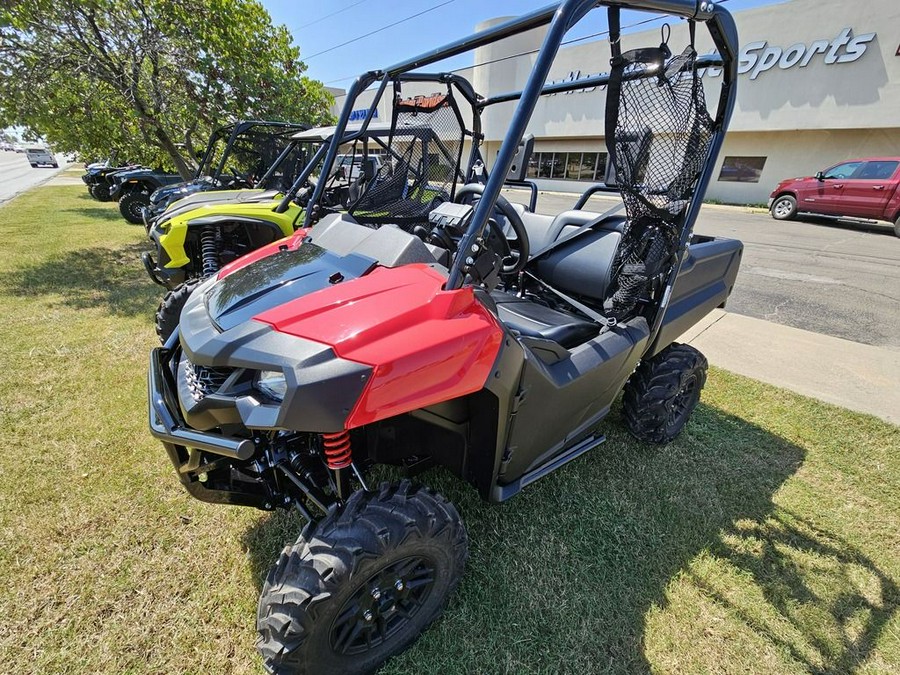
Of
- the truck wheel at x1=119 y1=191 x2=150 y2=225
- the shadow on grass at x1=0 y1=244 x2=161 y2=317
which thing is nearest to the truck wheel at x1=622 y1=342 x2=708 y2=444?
the shadow on grass at x1=0 y1=244 x2=161 y2=317

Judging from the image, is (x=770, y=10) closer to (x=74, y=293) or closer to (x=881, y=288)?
(x=881, y=288)

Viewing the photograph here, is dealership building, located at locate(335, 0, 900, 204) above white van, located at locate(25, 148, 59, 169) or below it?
above

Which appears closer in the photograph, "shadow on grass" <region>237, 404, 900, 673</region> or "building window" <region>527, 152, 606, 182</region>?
"shadow on grass" <region>237, 404, 900, 673</region>

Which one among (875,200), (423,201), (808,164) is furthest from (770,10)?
(423,201)

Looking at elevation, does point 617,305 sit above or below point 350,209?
below

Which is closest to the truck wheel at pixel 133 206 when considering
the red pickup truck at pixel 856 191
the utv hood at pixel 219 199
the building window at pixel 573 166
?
the utv hood at pixel 219 199

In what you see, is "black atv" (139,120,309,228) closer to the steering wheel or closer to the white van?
the steering wheel

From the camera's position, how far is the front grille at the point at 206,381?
141 centimetres

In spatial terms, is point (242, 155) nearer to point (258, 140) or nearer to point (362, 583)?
point (258, 140)

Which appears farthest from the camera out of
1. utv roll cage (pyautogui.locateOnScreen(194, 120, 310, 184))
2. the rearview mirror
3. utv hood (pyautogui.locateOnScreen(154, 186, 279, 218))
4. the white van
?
the white van

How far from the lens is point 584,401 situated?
2037 mm

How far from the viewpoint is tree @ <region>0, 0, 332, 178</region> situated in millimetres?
7047

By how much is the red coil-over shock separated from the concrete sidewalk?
11.8ft

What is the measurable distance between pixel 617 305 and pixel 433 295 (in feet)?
4.61
